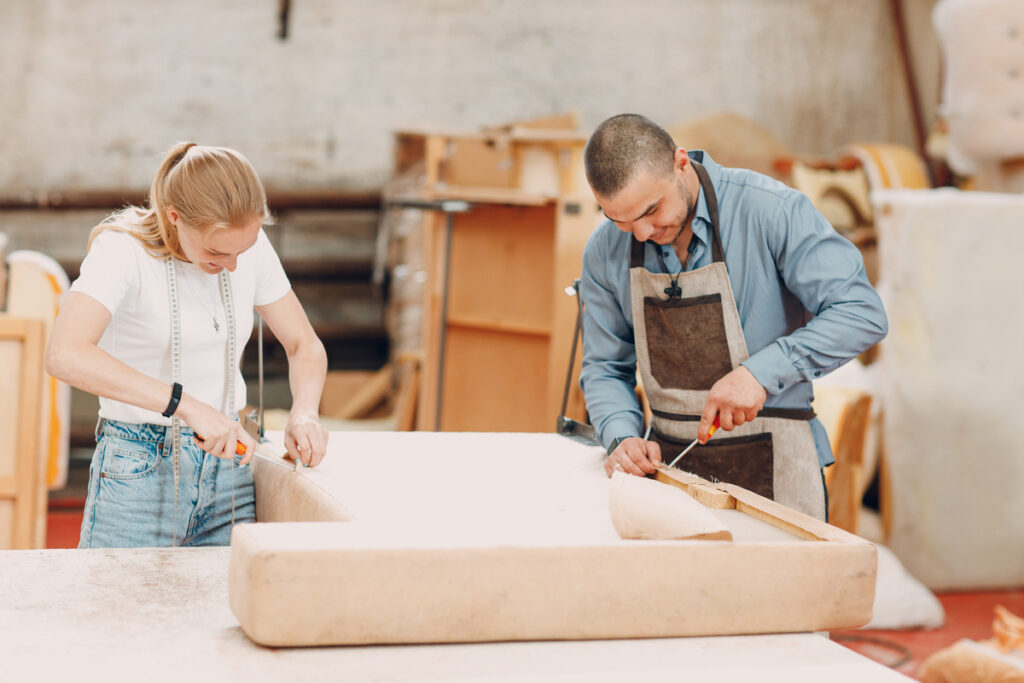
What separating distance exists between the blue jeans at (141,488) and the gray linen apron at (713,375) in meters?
0.99

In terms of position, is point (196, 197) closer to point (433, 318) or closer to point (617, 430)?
point (617, 430)

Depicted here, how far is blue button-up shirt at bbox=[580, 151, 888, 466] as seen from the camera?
1.99 m

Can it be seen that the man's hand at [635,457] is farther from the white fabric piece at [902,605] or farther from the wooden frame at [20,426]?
the white fabric piece at [902,605]

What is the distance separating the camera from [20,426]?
11.4 ft

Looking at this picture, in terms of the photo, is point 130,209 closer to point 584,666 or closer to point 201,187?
point 201,187

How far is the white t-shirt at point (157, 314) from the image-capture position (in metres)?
1.81

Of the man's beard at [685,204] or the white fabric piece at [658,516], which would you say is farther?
the man's beard at [685,204]

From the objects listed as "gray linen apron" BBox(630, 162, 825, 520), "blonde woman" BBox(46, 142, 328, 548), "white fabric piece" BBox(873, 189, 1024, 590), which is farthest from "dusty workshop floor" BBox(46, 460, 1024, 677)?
"blonde woman" BBox(46, 142, 328, 548)

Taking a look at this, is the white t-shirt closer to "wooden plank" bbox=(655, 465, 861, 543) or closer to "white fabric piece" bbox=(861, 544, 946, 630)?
"wooden plank" bbox=(655, 465, 861, 543)

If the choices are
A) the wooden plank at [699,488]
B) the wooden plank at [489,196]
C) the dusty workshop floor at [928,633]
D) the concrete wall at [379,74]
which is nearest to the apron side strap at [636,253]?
the wooden plank at [699,488]

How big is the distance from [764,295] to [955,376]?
2.81m

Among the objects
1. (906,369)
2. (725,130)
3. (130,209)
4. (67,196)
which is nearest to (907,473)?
(906,369)

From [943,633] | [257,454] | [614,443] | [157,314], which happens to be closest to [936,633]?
[943,633]

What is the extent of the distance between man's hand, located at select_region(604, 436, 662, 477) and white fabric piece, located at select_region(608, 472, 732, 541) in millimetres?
374
